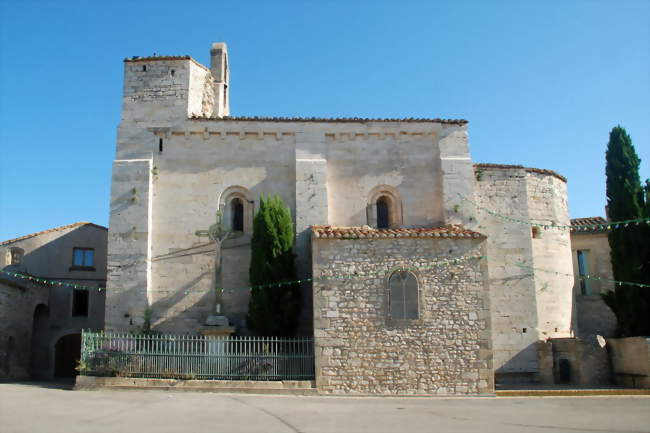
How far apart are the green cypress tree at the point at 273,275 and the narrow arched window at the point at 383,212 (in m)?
3.80

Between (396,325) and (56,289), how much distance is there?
619 inches

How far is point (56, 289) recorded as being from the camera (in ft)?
83.3

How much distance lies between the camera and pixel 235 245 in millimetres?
20656

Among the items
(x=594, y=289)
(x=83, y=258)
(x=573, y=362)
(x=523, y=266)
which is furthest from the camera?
(x=83, y=258)

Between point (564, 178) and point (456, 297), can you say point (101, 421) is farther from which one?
point (564, 178)

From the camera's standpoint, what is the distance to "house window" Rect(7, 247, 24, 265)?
25312mm

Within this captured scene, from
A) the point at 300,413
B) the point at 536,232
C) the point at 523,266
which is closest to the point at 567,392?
the point at 523,266

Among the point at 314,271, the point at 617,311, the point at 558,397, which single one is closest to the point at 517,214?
the point at 617,311

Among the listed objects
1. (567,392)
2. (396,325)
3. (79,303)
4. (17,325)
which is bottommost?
(567,392)

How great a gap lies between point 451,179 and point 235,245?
8073 mm

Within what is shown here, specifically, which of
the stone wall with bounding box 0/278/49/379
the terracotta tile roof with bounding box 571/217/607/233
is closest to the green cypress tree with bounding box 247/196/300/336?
the stone wall with bounding box 0/278/49/379

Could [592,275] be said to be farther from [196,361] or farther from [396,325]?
[196,361]

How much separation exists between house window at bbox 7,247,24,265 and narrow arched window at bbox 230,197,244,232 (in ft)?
34.9

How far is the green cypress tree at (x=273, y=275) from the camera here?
18.8 m
